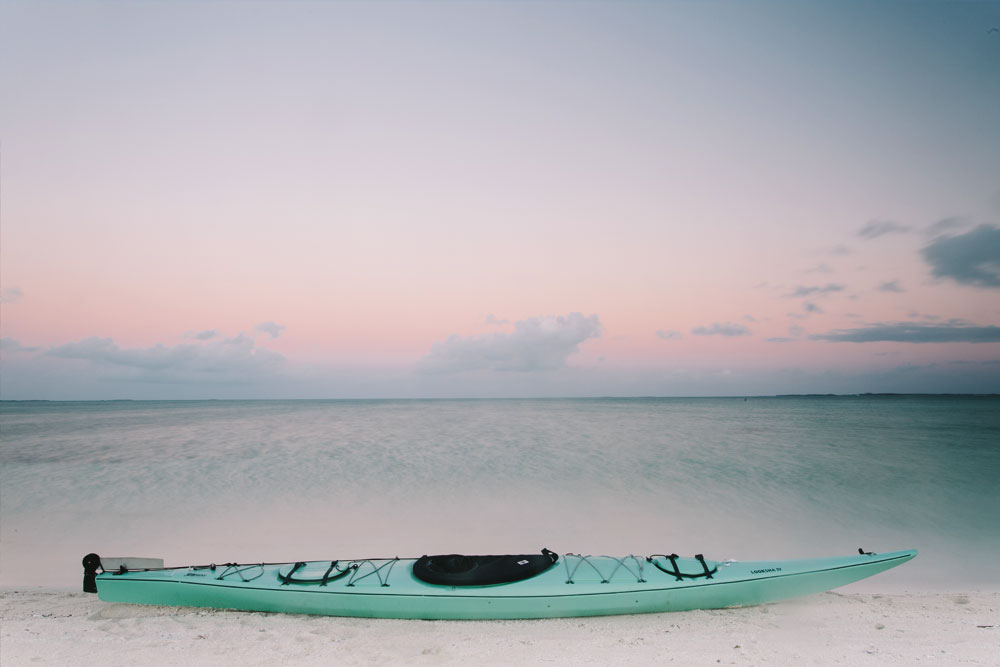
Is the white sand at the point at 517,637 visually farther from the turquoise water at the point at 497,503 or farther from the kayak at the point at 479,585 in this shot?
the turquoise water at the point at 497,503

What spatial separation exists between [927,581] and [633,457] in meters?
8.46

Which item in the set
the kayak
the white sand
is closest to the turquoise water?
the white sand

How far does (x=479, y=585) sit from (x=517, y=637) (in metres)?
0.47

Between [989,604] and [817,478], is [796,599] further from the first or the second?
[817,478]

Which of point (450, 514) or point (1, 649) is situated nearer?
point (1, 649)

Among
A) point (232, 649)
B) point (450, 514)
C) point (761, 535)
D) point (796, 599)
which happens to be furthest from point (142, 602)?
point (761, 535)

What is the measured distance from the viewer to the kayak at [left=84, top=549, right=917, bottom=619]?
3875 millimetres

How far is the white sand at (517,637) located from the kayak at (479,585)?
9cm

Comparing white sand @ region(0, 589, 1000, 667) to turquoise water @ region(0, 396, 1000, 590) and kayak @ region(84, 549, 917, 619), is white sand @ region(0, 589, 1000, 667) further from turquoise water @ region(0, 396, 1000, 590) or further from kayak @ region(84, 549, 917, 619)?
turquoise water @ region(0, 396, 1000, 590)

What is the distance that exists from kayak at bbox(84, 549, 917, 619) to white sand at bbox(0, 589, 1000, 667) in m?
0.09

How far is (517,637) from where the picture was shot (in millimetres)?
3621

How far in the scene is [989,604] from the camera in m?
4.22

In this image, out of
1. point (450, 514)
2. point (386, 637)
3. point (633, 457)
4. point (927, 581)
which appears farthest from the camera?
point (633, 457)

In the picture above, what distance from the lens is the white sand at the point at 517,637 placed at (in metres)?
3.28
